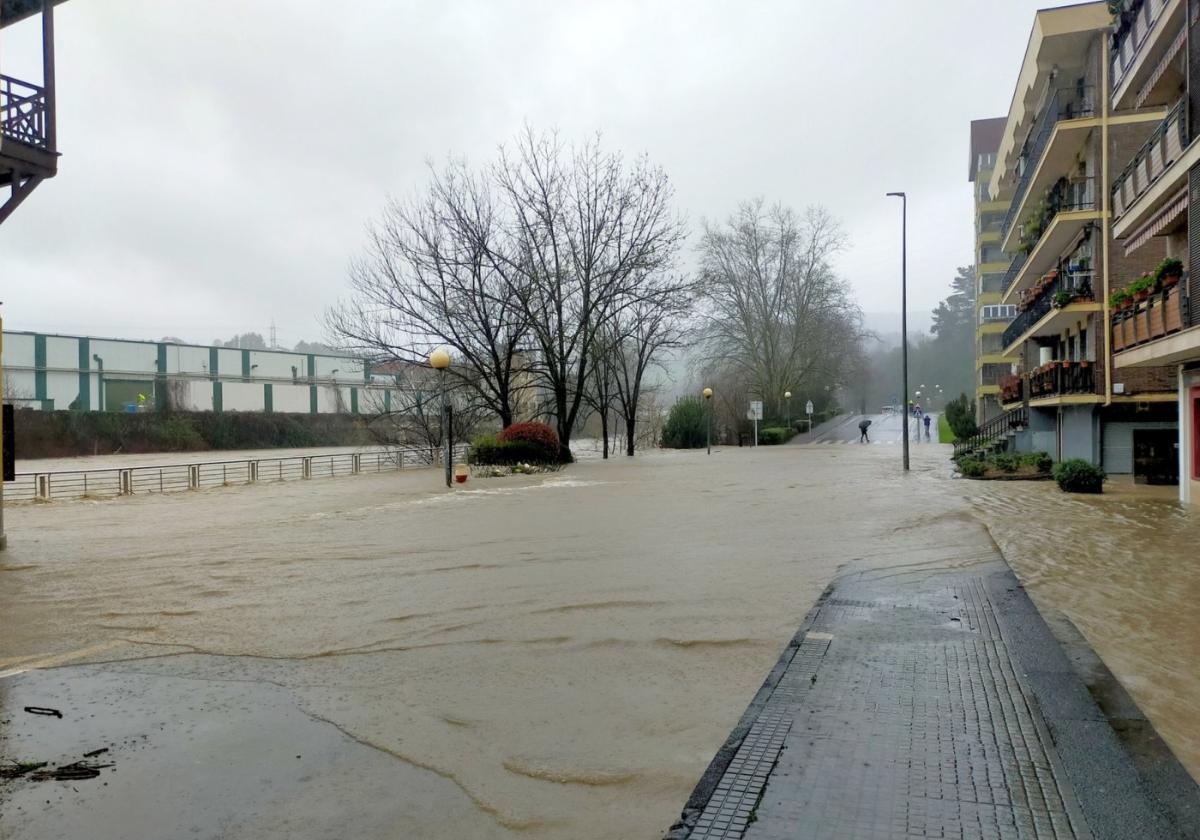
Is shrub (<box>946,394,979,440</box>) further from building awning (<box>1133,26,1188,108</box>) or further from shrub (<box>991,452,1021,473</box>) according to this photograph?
building awning (<box>1133,26,1188,108</box>)

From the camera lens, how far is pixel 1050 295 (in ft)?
90.0

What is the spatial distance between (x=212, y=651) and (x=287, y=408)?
5699 cm

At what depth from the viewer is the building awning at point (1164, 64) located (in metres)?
15.5

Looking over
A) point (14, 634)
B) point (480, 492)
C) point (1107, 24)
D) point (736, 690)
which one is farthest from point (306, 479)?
point (1107, 24)

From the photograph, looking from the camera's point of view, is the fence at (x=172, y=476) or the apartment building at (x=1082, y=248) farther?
the fence at (x=172, y=476)

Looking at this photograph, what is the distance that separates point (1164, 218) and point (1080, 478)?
18.0 feet

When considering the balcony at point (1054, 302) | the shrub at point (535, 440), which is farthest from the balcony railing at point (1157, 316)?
the shrub at point (535, 440)

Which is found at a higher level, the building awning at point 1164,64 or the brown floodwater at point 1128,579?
the building awning at point 1164,64

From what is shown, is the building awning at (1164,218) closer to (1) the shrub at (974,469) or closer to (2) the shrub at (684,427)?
(1) the shrub at (974,469)

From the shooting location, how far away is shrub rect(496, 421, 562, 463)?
96.7 ft

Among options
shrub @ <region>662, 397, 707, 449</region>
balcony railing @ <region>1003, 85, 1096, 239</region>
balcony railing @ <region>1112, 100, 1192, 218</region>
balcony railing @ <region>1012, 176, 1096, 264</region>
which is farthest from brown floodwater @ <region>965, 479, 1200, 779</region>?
shrub @ <region>662, 397, 707, 449</region>

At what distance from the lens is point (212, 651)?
628 centimetres

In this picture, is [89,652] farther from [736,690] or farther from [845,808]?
[845,808]

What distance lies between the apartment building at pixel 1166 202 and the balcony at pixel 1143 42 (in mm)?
21
